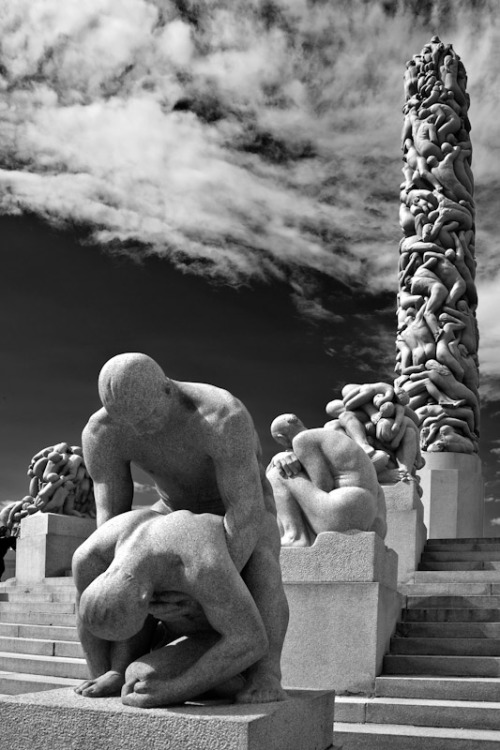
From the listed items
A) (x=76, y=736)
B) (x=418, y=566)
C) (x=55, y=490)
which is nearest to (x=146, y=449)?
(x=76, y=736)

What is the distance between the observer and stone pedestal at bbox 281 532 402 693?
21.3ft

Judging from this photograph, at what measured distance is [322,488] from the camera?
7.40 meters

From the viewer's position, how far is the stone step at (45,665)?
751 cm

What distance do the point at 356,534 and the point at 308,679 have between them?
4.02 feet

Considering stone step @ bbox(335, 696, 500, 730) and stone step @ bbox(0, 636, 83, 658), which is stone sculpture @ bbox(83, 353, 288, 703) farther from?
stone step @ bbox(0, 636, 83, 658)

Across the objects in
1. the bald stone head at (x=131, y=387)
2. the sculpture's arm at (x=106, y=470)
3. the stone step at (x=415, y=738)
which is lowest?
the stone step at (x=415, y=738)

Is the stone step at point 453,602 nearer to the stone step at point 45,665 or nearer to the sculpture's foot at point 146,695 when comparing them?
the stone step at point 45,665

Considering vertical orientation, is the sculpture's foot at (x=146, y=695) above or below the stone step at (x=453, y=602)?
above

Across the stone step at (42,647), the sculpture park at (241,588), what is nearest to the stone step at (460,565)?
the sculpture park at (241,588)

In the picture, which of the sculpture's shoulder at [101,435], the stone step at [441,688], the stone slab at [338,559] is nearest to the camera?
the sculpture's shoulder at [101,435]

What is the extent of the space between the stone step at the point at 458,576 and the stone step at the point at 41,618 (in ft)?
13.1

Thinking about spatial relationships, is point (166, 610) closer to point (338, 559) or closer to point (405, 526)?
point (338, 559)

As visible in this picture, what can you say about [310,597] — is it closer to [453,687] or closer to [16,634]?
[453,687]

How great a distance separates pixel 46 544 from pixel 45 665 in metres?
5.99
